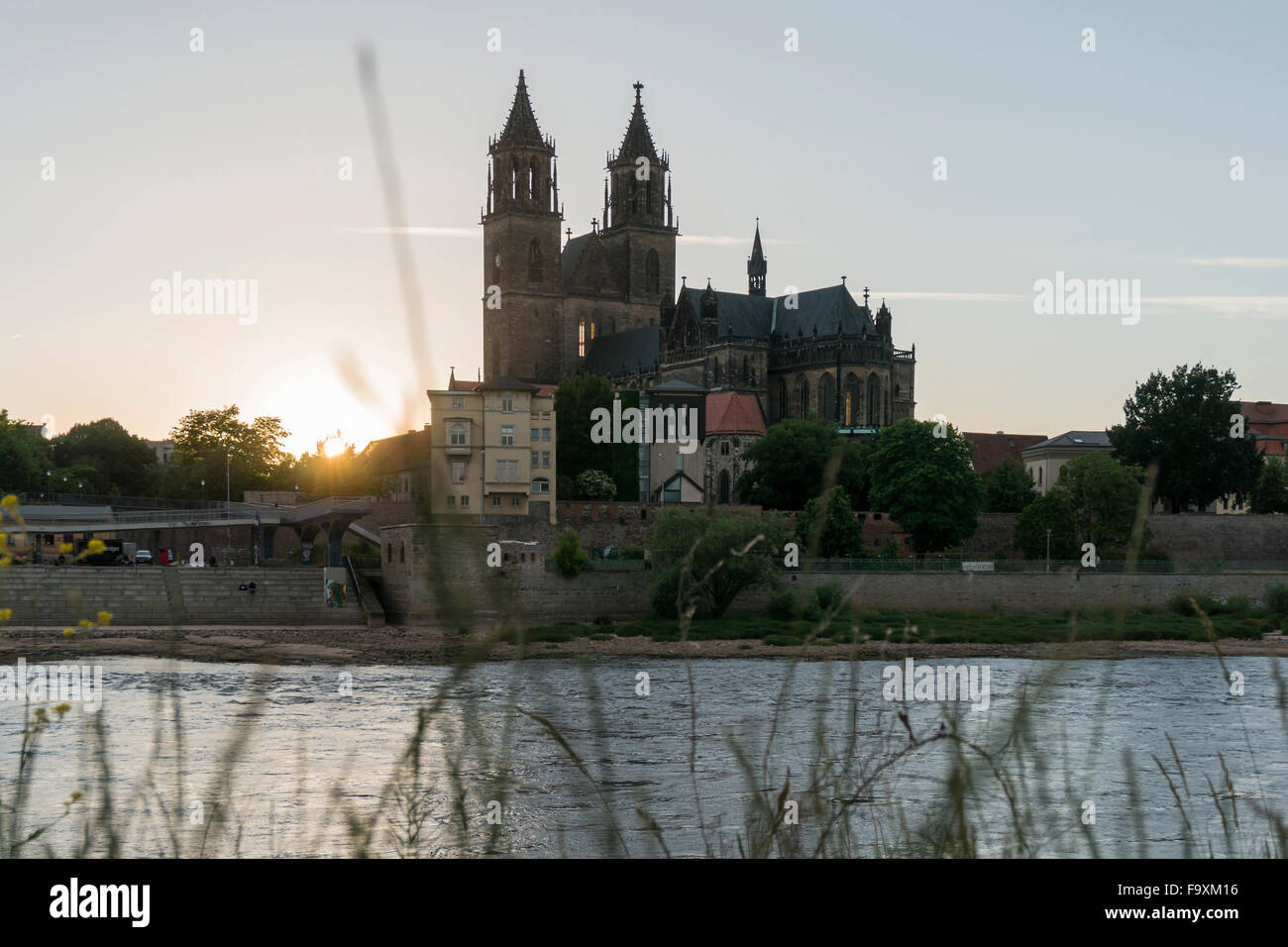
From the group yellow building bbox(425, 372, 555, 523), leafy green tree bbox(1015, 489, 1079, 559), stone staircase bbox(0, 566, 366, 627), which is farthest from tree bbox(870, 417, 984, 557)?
stone staircase bbox(0, 566, 366, 627)

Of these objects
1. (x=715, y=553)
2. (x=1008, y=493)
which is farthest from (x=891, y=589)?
(x=1008, y=493)

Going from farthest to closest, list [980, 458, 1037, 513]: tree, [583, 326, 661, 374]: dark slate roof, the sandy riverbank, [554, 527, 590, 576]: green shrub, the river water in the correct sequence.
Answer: [583, 326, 661, 374]: dark slate roof < [980, 458, 1037, 513]: tree < [554, 527, 590, 576]: green shrub < the sandy riverbank < the river water

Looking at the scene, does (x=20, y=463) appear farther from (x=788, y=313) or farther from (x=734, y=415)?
(x=788, y=313)

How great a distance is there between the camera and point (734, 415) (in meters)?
88.1

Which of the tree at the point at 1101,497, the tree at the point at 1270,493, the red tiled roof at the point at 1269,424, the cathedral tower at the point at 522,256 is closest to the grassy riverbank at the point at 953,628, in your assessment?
the tree at the point at 1101,497

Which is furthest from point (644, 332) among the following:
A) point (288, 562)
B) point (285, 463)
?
point (288, 562)

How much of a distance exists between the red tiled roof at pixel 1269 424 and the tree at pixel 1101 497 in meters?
42.5

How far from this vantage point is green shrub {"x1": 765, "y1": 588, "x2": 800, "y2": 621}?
52312mm

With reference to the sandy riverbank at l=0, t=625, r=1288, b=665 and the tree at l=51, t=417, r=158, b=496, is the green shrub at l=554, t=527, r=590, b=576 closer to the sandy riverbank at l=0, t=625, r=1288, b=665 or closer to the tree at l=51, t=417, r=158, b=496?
the sandy riverbank at l=0, t=625, r=1288, b=665

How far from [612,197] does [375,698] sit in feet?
340

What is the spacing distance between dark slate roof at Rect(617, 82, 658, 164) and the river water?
93.9 metres

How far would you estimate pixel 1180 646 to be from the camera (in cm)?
4906
